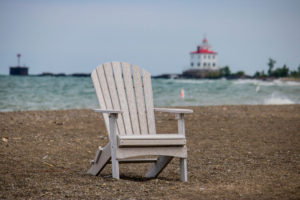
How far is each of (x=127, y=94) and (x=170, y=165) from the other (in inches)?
45.8

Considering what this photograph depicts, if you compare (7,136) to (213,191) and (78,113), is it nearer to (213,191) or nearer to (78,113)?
(78,113)

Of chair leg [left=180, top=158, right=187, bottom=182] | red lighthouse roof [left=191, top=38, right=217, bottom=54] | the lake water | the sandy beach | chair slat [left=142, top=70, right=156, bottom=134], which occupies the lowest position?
the lake water

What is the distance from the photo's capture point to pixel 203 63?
262ft

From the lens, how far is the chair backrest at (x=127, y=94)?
4539mm

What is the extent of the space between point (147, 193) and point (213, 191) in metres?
0.55

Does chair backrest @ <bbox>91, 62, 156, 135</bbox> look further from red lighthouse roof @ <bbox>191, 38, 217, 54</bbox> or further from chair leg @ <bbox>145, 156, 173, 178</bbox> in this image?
red lighthouse roof @ <bbox>191, 38, 217, 54</bbox>

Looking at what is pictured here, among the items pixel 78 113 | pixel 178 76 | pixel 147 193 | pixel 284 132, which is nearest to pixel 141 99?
pixel 147 193

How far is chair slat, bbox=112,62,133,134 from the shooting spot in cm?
457

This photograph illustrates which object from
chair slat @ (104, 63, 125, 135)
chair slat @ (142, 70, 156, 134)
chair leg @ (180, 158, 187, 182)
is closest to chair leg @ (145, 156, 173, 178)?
chair leg @ (180, 158, 187, 182)

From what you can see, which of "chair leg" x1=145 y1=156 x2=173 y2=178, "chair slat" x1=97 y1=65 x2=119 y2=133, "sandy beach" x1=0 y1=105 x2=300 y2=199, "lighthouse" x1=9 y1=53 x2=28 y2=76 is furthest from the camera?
"lighthouse" x1=9 y1=53 x2=28 y2=76

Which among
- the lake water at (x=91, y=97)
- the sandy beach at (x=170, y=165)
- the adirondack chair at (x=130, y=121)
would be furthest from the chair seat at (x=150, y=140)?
the lake water at (x=91, y=97)

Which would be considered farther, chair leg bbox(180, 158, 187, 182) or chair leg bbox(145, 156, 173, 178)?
chair leg bbox(145, 156, 173, 178)

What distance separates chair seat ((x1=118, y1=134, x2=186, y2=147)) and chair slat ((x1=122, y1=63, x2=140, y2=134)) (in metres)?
0.68

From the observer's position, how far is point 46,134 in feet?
24.2
